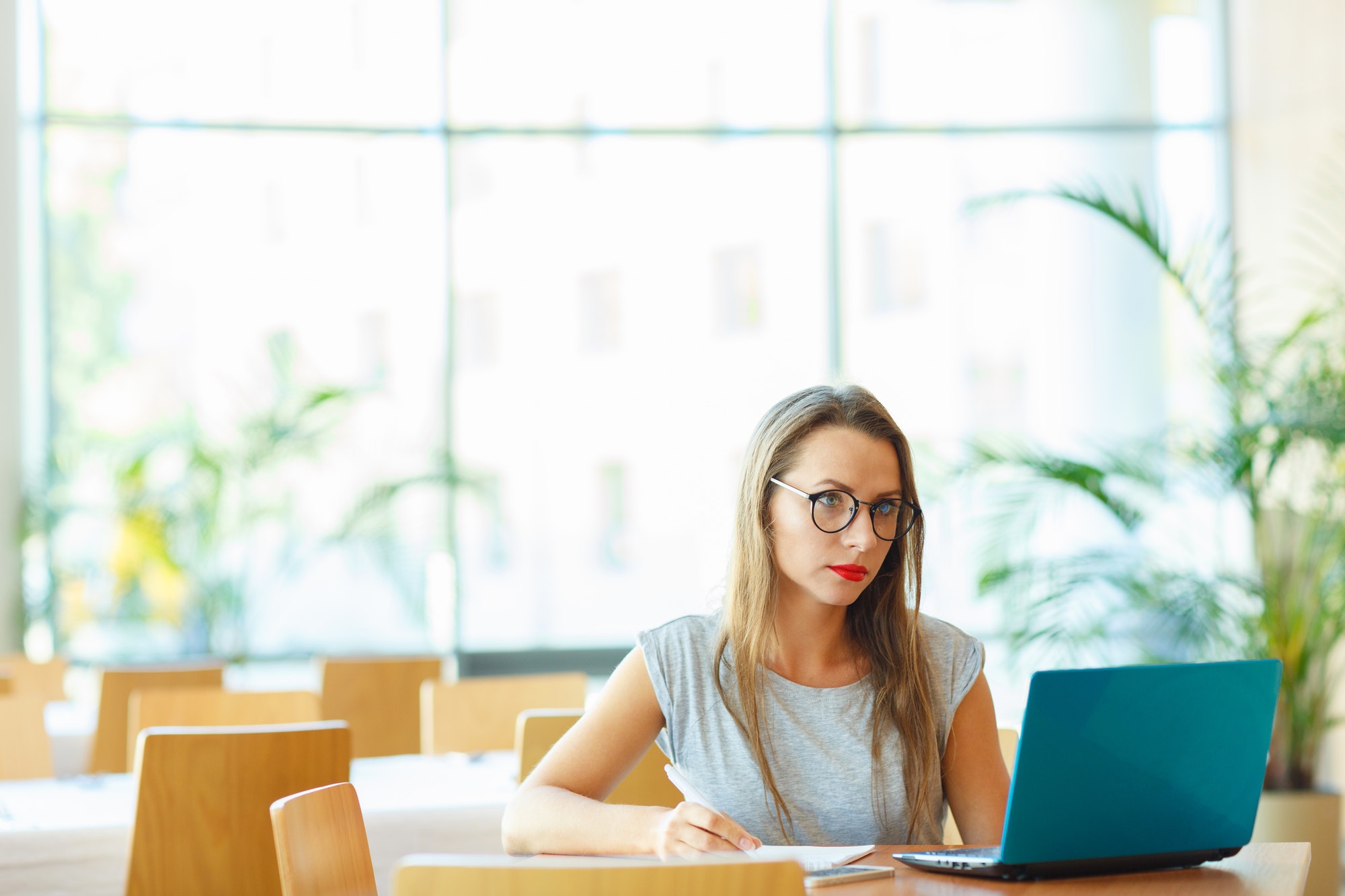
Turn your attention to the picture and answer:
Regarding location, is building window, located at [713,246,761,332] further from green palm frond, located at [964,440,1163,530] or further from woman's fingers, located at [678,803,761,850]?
woman's fingers, located at [678,803,761,850]

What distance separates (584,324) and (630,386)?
35cm

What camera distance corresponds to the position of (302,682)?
242 inches

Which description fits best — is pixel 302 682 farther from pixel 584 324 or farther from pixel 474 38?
pixel 474 38

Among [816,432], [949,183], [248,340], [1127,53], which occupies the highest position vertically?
[1127,53]

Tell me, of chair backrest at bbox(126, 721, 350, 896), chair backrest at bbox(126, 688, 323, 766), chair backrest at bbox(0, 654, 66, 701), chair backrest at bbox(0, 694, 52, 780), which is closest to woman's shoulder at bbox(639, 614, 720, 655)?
chair backrest at bbox(126, 721, 350, 896)

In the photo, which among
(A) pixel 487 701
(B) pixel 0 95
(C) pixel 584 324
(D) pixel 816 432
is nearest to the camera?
(D) pixel 816 432

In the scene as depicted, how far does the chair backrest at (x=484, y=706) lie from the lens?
3.78 meters

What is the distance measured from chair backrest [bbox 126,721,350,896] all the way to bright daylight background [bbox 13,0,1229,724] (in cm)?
336

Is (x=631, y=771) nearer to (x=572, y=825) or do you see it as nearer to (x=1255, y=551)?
(x=572, y=825)

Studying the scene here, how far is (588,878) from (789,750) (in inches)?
27.9

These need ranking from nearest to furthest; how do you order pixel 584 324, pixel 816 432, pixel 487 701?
1. pixel 816 432
2. pixel 487 701
3. pixel 584 324

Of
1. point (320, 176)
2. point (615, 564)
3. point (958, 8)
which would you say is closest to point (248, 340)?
point (320, 176)

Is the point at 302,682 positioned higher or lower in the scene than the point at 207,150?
lower

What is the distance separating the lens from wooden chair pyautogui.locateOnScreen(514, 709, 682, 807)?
2615 millimetres
